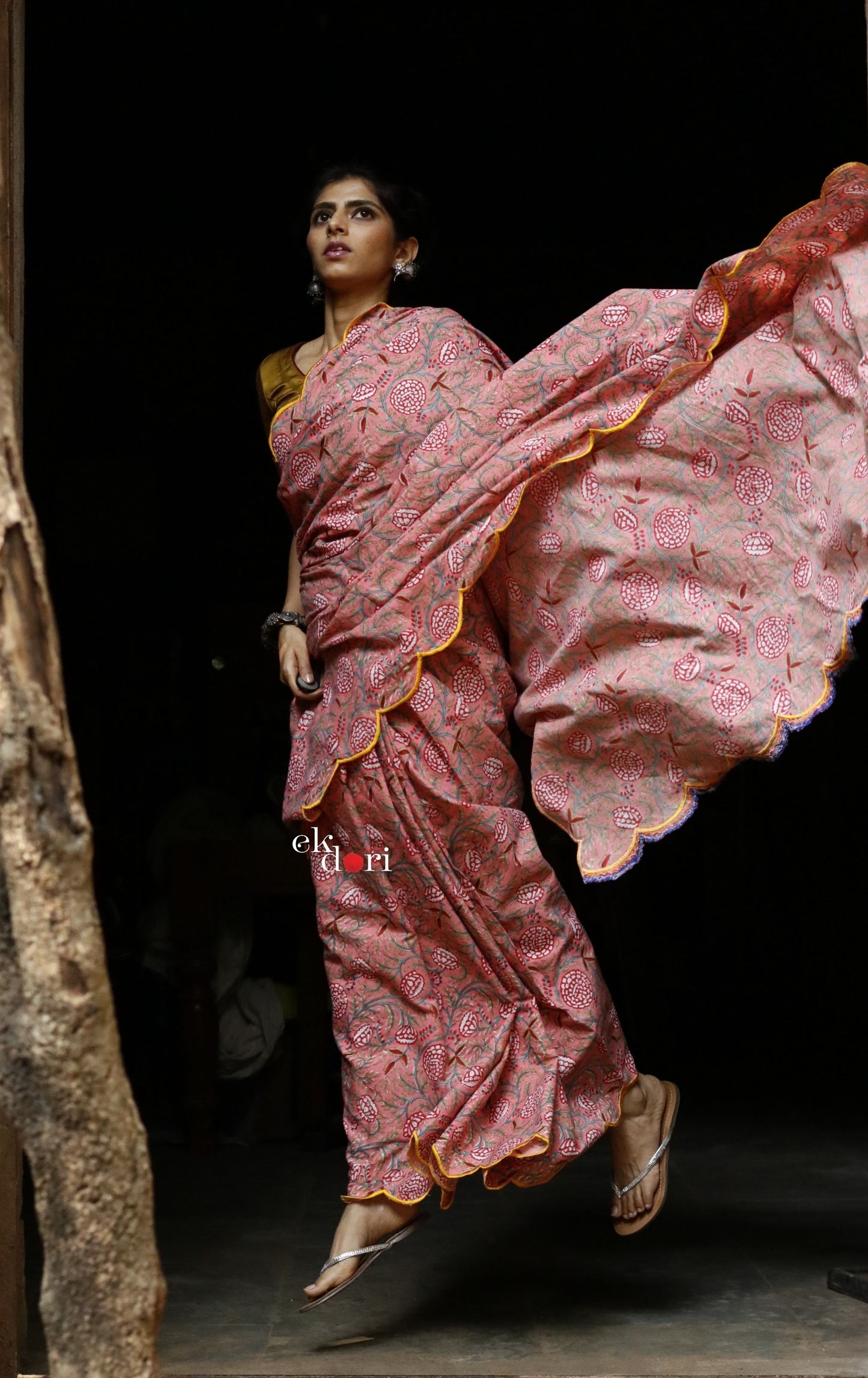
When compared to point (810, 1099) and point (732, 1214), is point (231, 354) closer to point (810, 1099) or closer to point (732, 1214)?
point (810, 1099)

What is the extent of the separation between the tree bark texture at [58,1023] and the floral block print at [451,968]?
38.2 inches

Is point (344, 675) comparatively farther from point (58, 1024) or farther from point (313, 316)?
point (313, 316)

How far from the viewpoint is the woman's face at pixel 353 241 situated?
9.22 feet

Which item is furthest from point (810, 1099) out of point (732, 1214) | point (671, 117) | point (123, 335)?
point (123, 335)

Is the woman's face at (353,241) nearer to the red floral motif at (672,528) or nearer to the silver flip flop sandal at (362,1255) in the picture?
the red floral motif at (672,528)

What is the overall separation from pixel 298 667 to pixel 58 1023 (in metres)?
1.37

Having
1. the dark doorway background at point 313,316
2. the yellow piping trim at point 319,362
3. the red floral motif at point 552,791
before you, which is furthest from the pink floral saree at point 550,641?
the dark doorway background at point 313,316

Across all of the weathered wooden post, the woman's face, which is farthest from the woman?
the weathered wooden post

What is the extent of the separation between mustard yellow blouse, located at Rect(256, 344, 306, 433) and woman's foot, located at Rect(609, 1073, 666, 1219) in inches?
52.6

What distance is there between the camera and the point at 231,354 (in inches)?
219

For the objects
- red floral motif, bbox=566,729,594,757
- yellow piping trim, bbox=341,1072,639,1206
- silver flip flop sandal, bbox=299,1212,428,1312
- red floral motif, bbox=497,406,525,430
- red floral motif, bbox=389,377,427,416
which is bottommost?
silver flip flop sandal, bbox=299,1212,428,1312

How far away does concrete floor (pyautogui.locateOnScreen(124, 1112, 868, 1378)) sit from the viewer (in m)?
2.31

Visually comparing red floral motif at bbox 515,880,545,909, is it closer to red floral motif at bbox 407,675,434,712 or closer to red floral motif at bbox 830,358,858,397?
red floral motif at bbox 407,675,434,712

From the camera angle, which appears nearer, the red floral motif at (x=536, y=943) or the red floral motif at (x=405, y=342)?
the red floral motif at (x=536, y=943)
